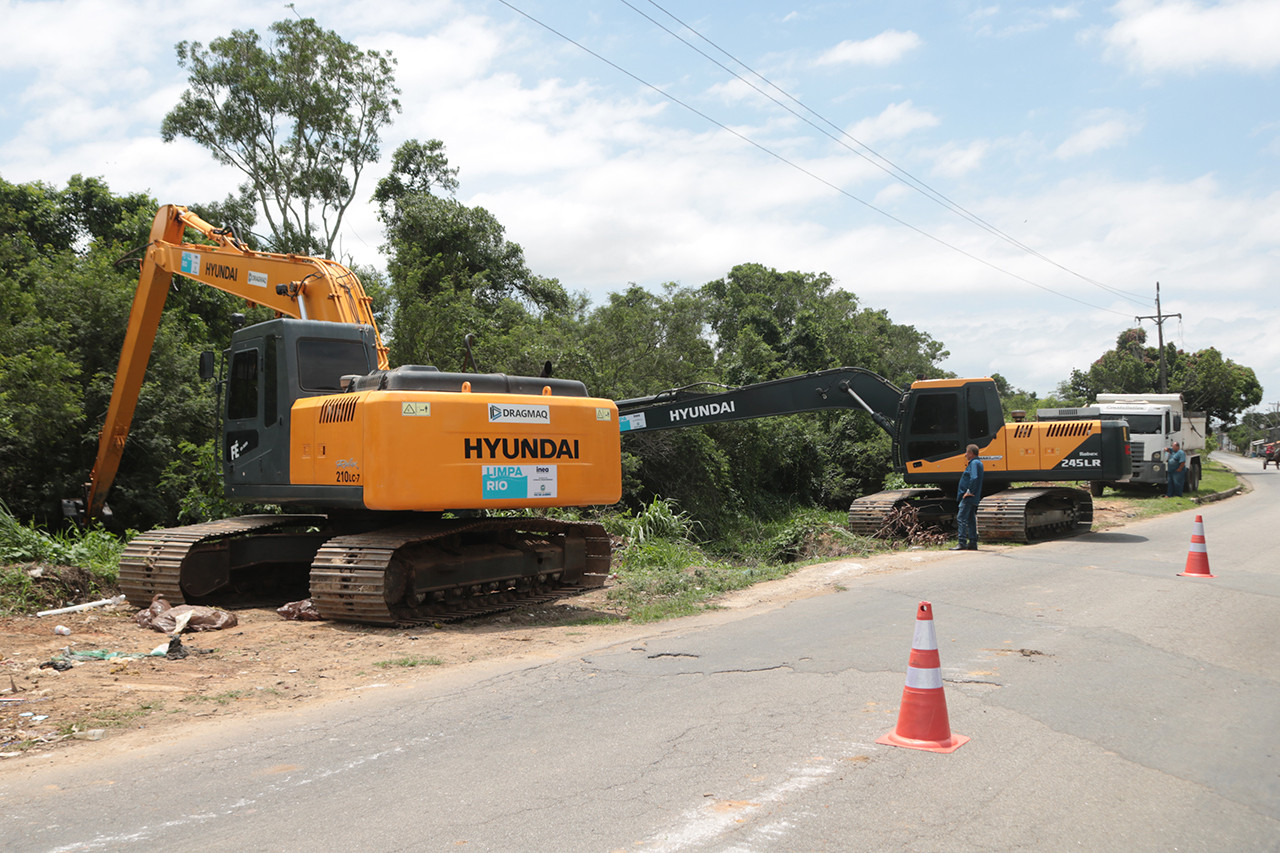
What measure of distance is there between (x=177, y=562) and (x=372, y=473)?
2624mm

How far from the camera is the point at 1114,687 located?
6.23 metres

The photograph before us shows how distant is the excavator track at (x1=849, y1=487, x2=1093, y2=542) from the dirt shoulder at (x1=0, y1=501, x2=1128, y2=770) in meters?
6.24

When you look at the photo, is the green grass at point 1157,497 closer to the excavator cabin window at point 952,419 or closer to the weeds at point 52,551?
the excavator cabin window at point 952,419

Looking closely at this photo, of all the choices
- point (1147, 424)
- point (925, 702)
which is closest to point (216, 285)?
point (925, 702)

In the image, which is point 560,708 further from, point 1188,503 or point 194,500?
point 1188,503

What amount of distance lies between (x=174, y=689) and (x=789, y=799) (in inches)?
178

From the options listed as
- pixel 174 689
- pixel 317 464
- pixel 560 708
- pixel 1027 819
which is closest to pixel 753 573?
pixel 317 464

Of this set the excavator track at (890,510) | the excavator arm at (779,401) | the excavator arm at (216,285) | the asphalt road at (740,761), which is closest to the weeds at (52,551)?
the excavator arm at (216,285)

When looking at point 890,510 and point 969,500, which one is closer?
point 969,500

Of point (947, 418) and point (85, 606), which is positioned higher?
point (947, 418)

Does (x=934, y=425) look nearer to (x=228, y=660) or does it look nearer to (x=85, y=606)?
(x=228, y=660)

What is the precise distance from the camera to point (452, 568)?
9.22 m

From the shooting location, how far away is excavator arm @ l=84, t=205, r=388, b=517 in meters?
11.0

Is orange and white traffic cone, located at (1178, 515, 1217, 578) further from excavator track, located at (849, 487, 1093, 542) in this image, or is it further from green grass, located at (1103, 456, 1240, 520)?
green grass, located at (1103, 456, 1240, 520)
